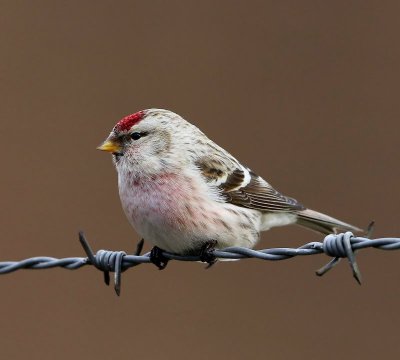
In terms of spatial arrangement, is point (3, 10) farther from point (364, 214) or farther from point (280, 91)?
point (364, 214)

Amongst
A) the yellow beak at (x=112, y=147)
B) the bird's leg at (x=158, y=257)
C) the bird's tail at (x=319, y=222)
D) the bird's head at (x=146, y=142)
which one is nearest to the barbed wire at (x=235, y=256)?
the bird's leg at (x=158, y=257)

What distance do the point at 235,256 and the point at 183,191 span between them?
60cm

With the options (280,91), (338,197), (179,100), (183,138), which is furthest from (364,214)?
(183,138)

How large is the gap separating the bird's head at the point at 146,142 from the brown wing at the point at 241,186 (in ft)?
0.49

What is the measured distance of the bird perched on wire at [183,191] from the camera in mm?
3924

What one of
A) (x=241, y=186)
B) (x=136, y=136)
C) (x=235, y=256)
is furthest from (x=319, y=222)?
(x=235, y=256)

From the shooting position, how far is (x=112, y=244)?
5992mm

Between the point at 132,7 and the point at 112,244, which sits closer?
the point at 112,244

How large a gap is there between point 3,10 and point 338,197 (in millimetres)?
2554

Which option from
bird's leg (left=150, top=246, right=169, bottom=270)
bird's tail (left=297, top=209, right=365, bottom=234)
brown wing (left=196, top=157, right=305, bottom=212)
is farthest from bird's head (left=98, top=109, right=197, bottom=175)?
bird's tail (left=297, top=209, right=365, bottom=234)

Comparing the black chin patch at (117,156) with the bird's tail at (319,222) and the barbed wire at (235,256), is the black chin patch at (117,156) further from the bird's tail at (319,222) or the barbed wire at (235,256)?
the bird's tail at (319,222)

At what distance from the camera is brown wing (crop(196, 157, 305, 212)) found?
13.7 ft

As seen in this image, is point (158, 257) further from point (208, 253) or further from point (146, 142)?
point (146, 142)

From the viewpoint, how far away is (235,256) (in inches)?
136
